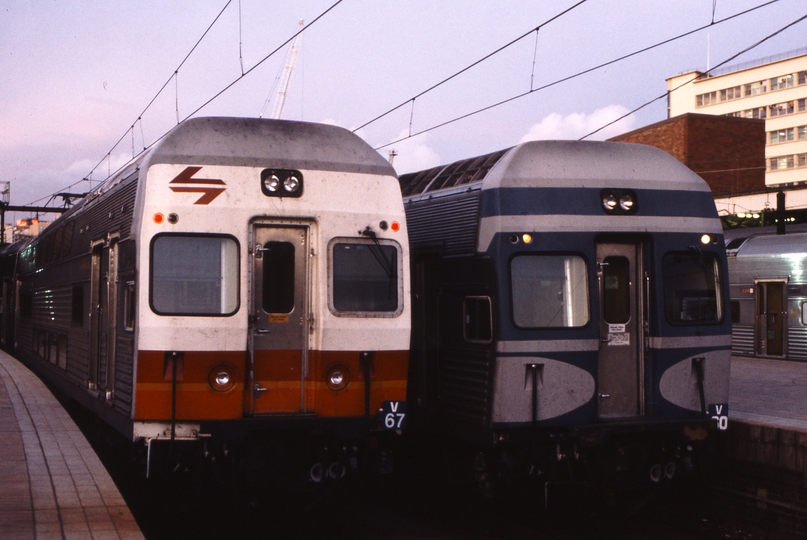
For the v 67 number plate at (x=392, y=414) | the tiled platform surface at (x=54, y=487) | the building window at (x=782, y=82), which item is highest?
the building window at (x=782, y=82)

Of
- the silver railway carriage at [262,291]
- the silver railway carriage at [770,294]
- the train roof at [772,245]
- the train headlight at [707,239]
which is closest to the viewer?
the silver railway carriage at [262,291]

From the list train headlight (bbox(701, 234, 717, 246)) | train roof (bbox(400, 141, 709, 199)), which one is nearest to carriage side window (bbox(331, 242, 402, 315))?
train roof (bbox(400, 141, 709, 199))

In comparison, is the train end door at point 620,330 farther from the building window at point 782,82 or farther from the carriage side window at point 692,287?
the building window at point 782,82

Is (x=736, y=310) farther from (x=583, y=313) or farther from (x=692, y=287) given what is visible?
(x=583, y=313)

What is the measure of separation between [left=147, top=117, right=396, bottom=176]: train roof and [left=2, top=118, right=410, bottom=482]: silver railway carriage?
0.6 inches

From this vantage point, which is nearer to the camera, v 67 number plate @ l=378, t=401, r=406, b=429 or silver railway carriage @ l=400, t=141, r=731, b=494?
v 67 number plate @ l=378, t=401, r=406, b=429

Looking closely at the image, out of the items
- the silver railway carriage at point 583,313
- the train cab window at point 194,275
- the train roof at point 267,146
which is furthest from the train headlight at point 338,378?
the train roof at point 267,146

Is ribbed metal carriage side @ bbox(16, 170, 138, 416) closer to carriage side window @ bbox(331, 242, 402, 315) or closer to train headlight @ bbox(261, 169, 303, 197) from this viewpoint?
train headlight @ bbox(261, 169, 303, 197)

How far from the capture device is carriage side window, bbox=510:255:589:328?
30.4 feet

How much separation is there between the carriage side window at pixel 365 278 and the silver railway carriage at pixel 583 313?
104 centimetres

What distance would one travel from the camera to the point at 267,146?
8742mm

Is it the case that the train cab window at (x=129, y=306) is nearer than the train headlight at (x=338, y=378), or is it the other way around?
the train cab window at (x=129, y=306)

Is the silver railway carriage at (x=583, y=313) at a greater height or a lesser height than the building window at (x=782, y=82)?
lesser

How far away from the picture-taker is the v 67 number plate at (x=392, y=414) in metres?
8.63
